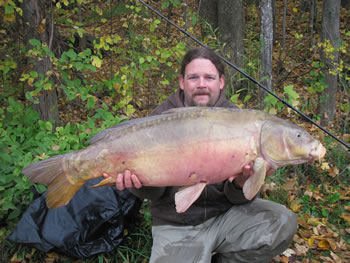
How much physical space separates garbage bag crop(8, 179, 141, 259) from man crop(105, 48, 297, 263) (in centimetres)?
37

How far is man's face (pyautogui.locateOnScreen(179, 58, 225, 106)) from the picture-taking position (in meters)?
2.45

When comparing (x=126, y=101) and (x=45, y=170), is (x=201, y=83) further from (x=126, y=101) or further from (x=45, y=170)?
(x=126, y=101)

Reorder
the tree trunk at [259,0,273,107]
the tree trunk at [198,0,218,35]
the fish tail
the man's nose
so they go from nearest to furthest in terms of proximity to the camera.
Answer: the fish tail → the man's nose → the tree trunk at [259,0,273,107] → the tree trunk at [198,0,218,35]

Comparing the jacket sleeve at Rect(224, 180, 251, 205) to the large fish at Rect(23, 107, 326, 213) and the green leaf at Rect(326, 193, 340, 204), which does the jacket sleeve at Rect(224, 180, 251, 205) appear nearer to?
the large fish at Rect(23, 107, 326, 213)

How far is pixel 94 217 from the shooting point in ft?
8.63

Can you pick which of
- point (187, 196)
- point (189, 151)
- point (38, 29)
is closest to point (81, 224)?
point (187, 196)

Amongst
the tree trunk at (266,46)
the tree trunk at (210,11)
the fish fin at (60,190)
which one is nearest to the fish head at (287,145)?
the fish fin at (60,190)

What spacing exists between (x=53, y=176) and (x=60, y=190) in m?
0.09

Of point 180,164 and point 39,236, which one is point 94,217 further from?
point 180,164

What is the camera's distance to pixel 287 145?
71.8 inches

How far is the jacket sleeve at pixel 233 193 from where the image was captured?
225 cm

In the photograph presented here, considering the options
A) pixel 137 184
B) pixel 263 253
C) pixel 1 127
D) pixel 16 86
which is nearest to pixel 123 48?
pixel 16 86

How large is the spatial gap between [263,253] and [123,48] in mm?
3132

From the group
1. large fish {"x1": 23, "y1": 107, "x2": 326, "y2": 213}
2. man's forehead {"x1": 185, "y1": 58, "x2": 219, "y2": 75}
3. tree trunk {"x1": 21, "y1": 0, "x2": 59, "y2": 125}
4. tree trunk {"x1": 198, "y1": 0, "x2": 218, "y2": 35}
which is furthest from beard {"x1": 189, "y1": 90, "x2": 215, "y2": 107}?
tree trunk {"x1": 198, "y1": 0, "x2": 218, "y2": 35}
